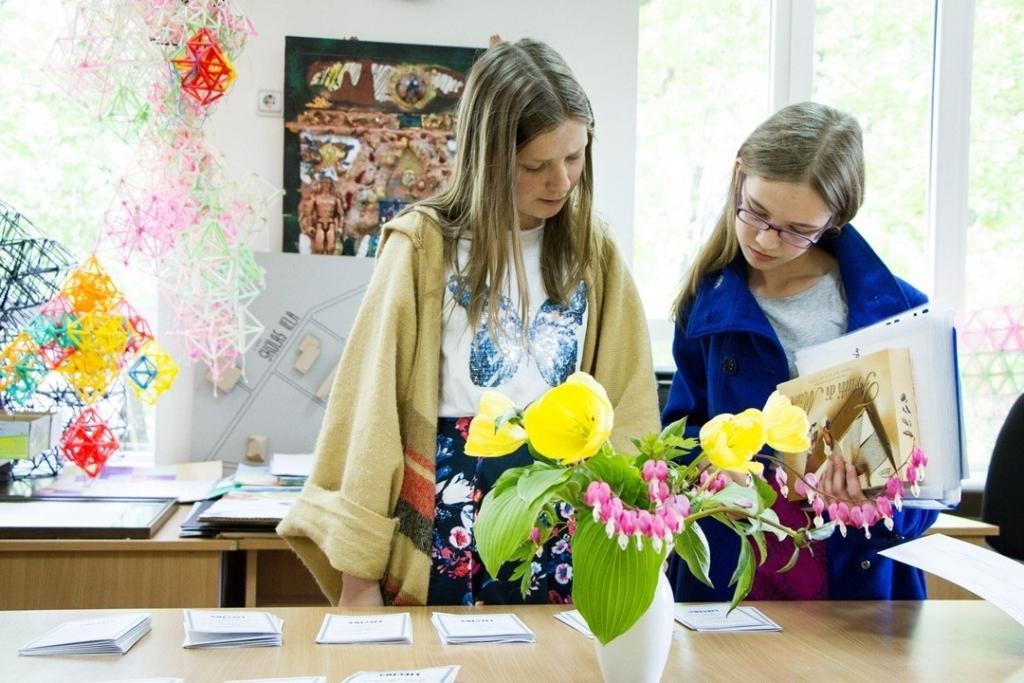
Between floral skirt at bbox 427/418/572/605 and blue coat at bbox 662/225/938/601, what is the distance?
0.30m

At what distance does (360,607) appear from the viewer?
137 centimetres

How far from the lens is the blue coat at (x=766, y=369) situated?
1.53 meters

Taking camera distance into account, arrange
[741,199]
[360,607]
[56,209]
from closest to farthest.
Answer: [360,607] → [741,199] → [56,209]

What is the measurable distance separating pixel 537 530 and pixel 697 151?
2.19m

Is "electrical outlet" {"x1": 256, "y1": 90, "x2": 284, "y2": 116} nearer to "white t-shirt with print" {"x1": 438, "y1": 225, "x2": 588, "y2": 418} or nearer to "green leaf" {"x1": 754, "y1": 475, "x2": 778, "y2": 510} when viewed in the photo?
"white t-shirt with print" {"x1": 438, "y1": 225, "x2": 588, "y2": 418}

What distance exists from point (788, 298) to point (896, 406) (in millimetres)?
395

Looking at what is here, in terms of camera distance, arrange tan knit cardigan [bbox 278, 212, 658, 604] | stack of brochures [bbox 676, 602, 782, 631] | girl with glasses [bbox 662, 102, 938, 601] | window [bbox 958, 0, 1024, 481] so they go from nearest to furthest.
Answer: stack of brochures [bbox 676, 602, 782, 631] < tan knit cardigan [bbox 278, 212, 658, 604] < girl with glasses [bbox 662, 102, 938, 601] < window [bbox 958, 0, 1024, 481]

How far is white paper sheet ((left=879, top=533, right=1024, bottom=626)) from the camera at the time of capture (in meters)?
1.21

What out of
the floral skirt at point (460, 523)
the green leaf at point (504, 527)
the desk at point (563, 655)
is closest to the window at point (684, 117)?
the floral skirt at point (460, 523)

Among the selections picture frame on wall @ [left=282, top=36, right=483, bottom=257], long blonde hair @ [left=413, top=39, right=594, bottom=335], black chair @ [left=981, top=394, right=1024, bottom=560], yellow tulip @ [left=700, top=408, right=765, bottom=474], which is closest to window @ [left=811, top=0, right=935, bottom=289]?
black chair @ [left=981, top=394, right=1024, bottom=560]

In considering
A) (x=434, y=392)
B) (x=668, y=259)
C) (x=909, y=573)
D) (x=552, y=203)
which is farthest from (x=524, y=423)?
(x=668, y=259)

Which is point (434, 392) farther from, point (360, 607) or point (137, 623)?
point (137, 623)

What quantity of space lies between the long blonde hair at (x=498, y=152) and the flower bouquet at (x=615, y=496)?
0.53 m

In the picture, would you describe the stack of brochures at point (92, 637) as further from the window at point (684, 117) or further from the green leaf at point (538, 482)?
the window at point (684, 117)
